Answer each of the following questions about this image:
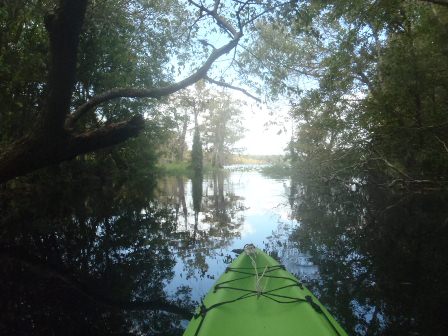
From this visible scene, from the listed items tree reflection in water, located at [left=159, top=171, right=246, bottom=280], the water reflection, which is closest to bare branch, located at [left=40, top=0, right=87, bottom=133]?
the water reflection

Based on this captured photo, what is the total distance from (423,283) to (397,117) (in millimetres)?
9953

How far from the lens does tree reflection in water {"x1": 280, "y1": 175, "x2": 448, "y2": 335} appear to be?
13.5 feet

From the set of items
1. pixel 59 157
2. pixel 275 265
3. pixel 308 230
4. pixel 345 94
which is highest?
pixel 345 94

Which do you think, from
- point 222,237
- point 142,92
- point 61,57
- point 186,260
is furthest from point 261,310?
point 222,237

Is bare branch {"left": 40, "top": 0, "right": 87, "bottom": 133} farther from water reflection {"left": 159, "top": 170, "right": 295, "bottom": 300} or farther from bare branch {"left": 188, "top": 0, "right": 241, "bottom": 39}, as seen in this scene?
bare branch {"left": 188, "top": 0, "right": 241, "bottom": 39}

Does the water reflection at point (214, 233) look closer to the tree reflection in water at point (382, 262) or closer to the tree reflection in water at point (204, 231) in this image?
the tree reflection in water at point (204, 231)

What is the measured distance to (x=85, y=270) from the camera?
5730 mm

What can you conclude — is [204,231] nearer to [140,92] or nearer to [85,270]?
[85,270]

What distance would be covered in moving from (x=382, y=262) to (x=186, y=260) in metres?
3.73

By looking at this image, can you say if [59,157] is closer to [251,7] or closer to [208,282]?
[208,282]

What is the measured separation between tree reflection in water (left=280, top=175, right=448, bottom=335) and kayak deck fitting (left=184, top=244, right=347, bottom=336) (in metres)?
0.99

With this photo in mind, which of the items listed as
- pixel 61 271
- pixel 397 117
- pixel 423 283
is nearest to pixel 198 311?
pixel 61 271

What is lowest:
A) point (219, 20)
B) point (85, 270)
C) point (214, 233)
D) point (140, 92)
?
point (214, 233)

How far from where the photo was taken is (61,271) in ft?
18.5
